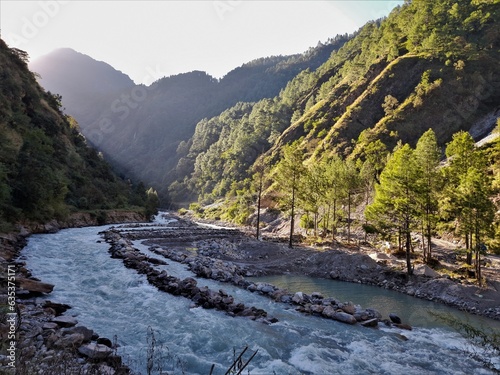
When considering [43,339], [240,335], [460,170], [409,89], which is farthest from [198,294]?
[409,89]

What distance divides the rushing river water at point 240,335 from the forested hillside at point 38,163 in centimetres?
1509

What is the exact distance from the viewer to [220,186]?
149m

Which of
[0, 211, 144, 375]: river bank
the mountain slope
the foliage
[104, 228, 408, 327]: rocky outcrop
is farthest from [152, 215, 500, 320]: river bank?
the mountain slope

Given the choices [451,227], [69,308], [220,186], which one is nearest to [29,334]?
[69,308]

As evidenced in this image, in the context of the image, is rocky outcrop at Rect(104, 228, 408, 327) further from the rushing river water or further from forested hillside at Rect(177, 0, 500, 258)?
forested hillside at Rect(177, 0, 500, 258)

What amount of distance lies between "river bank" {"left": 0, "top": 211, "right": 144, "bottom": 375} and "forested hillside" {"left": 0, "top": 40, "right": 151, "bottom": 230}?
51.2 feet

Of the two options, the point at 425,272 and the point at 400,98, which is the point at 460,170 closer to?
the point at 425,272

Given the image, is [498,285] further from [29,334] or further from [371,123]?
[371,123]

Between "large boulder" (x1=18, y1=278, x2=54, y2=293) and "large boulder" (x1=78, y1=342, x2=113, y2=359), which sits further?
"large boulder" (x1=18, y1=278, x2=54, y2=293)

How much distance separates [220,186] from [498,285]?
130 m

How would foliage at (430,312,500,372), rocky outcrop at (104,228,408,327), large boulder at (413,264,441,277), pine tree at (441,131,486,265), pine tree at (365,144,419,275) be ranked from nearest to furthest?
foliage at (430,312,500,372) < rocky outcrop at (104,228,408,327) < large boulder at (413,264,441,277) < pine tree at (365,144,419,275) < pine tree at (441,131,486,265)

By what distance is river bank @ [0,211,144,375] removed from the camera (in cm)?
717

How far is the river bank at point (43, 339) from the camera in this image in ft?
23.5

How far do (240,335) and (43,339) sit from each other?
7.15 m
